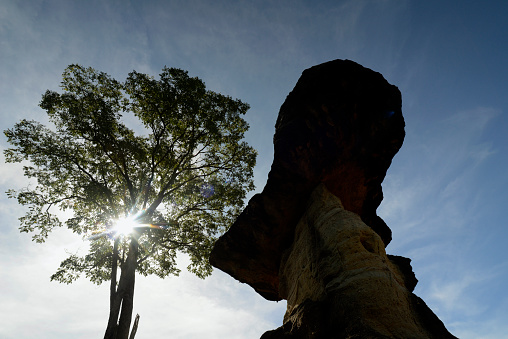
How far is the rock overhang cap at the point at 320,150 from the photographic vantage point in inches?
277

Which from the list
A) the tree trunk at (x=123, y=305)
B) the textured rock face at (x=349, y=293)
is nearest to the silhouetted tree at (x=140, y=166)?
the tree trunk at (x=123, y=305)

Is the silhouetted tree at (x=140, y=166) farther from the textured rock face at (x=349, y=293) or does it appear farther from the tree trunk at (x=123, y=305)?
the textured rock face at (x=349, y=293)

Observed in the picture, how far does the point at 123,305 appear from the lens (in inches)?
398

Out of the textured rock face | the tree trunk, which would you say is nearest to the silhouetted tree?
the tree trunk

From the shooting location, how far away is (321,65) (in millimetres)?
7555

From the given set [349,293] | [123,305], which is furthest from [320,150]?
[123,305]

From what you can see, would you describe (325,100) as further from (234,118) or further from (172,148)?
(172,148)

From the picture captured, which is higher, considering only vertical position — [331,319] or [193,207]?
[193,207]

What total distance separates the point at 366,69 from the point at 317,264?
575 centimetres

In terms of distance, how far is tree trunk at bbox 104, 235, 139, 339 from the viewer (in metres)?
9.57

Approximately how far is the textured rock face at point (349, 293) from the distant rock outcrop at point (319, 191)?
3 centimetres

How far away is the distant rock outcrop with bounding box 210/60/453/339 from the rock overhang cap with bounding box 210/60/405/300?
28mm

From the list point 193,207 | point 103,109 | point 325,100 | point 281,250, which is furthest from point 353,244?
point 103,109

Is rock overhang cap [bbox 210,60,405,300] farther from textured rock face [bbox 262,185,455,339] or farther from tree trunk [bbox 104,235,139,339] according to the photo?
tree trunk [bbox 104,235,139,339]
